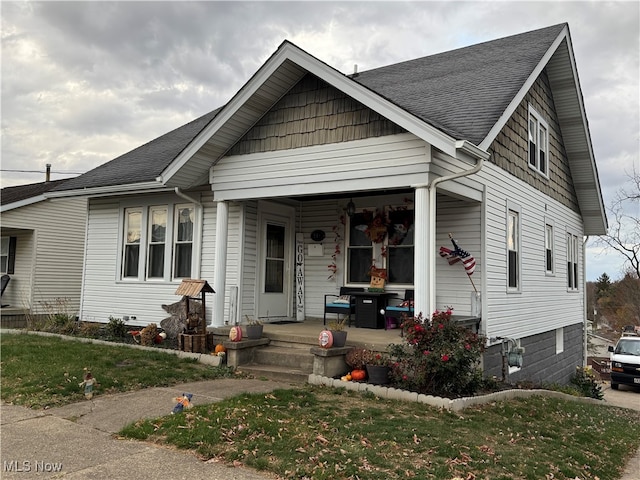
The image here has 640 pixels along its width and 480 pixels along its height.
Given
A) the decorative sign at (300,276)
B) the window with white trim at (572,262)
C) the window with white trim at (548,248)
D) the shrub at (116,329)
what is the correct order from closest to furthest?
the shrub at (116,329) < the decorative sign at (300,276) < the window with white trim at (548,248) < the window with white trim at (572,262)

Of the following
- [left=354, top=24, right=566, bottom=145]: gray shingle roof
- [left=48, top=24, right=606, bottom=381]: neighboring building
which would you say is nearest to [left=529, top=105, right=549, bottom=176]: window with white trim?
[left=48, top=24, right=606, bottom=381]: neighboring building

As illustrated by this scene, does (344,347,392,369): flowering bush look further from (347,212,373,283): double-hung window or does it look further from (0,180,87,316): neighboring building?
(0,180,87,316): neighboring building

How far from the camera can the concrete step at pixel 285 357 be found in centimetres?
813

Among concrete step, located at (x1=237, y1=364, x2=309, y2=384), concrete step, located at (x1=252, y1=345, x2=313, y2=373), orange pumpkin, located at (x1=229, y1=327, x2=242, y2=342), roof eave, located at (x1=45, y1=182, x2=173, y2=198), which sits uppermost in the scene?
roof eave, located at (x1=45, y1=182, x2=173, y2=198)

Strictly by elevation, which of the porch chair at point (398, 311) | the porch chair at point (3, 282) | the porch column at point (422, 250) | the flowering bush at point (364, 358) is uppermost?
the porch column at point (422, 250)

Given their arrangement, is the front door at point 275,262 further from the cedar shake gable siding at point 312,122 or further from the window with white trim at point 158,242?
the cedar shake gable siding at point 312,122

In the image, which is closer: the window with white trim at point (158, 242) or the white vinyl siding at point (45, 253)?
the window with white trim at point (158, 242)

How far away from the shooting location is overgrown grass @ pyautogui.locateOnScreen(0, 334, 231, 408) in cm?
648

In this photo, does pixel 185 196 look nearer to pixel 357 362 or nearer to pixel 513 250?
pixel 357 362

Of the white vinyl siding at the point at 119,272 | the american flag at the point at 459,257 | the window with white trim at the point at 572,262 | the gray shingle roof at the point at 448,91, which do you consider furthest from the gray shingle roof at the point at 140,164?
the window with white trim at the point at 572,262

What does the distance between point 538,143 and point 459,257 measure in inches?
202

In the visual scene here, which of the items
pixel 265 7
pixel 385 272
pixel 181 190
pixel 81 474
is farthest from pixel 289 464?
pixel 265 7

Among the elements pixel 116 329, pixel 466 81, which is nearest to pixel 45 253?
pixel 116 329

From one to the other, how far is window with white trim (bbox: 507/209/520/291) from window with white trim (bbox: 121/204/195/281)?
6.74 m
